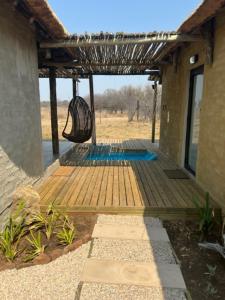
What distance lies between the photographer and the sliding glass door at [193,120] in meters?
4.80

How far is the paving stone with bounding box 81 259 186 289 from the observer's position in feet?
7.38

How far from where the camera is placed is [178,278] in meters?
2.31

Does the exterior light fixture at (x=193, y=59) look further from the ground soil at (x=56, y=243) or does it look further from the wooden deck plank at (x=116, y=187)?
the ground soil at (x=56, y=243)

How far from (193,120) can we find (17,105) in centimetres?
338

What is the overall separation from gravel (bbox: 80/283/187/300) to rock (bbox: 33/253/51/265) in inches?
21.9

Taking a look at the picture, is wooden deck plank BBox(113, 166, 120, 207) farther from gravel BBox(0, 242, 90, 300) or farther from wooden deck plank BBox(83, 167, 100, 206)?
gravel BBox(0, 242, 90, 300)

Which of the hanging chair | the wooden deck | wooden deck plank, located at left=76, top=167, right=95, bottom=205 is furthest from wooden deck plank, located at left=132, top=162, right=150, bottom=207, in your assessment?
the hanging chair

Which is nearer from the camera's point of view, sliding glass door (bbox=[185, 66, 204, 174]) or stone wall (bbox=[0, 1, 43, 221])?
stone wall (bbox=[0, 1, 43, 221])

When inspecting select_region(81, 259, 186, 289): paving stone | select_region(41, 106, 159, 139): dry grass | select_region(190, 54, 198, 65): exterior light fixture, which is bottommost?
select_region(41, 106, 159, 139): dry grass

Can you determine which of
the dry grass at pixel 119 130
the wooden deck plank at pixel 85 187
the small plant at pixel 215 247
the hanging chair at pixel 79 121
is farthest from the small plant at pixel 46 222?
the dry grass at pixel 119 130

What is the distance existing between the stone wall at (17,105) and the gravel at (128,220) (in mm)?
1220

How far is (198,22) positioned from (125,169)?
3.19 metres

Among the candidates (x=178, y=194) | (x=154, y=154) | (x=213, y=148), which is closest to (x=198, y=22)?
(x=213, y=148)

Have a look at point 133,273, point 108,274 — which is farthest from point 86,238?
point 133,273
